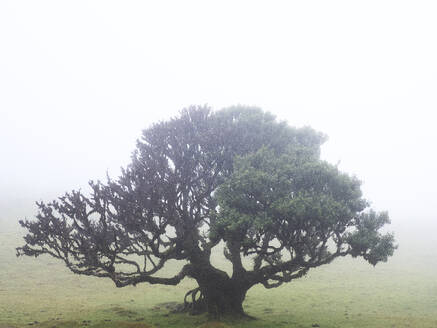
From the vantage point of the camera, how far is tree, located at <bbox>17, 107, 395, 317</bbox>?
1027 inches

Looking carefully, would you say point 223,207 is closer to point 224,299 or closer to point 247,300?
point 224,299

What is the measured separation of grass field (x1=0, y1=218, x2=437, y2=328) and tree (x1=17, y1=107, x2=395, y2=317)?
534cm

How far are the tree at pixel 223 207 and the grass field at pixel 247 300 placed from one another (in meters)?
5.34

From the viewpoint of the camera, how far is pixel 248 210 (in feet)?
86.8

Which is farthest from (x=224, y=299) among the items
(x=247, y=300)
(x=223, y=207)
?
(x=247, y=300)

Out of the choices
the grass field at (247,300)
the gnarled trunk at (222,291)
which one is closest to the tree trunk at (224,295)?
the gnarled trunk at (222,291)

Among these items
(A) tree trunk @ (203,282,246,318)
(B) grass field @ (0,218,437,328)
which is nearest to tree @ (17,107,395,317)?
(A) tree trunk @ (203,282,246,318)

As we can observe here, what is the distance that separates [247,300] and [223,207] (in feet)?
77.7

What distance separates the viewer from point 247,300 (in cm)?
4531

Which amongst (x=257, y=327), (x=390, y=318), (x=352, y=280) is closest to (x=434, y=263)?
(x=352, y=280)

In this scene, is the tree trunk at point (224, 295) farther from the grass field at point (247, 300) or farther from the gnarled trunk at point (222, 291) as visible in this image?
the grass field at point (247, 300)

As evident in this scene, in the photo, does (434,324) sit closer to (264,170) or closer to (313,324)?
(313,324)

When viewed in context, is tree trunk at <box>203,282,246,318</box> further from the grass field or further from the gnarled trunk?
the grass field

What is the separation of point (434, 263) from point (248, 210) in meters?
71.8
